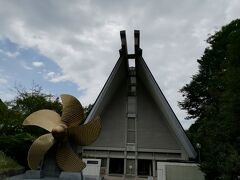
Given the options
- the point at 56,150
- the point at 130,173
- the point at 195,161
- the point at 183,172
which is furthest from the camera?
the point at 130,173

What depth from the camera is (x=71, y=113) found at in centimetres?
1142

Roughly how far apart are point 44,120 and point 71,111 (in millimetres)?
1170

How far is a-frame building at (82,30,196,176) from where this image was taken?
17.0 m

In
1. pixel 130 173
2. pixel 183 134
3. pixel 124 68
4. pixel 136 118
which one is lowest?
pixel 130 173

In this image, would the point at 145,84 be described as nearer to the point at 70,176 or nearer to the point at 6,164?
the point at 70,176

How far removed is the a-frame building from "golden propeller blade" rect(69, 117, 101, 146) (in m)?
5.09

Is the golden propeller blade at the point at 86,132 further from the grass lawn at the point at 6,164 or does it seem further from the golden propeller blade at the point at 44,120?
the grass lawn at the point at 6,164

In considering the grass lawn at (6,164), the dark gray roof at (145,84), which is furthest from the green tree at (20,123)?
the dark gray roof at (145,84)

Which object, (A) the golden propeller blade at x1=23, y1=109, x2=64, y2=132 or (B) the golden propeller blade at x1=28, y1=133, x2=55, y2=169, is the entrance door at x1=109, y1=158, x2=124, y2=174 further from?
(B) the golden propeller blade at x1=28, y1=133, x2=55, y2=169

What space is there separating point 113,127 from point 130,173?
309cm

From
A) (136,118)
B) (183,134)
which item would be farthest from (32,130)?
(183,134)

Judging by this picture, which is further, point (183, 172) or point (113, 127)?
point (113, 127)

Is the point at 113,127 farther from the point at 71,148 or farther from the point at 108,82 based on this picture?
the point at 71,148

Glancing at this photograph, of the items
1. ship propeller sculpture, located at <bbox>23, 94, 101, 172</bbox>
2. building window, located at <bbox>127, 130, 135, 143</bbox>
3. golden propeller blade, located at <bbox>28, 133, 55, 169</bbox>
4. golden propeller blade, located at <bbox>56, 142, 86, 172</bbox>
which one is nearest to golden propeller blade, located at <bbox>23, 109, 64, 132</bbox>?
ship propeller sculpture, located at <bbox>23, 94, 101, 172</bbox>
